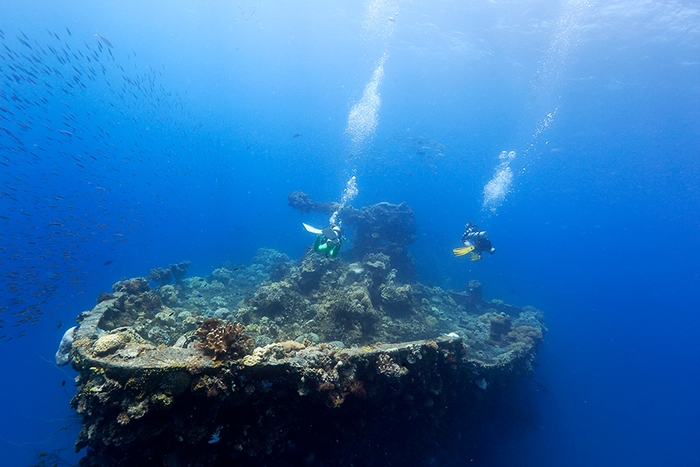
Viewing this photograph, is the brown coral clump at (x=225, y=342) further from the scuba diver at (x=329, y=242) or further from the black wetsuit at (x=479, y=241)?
the black wetsuit at (x=479, y=241)

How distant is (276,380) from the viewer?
4.75 meters

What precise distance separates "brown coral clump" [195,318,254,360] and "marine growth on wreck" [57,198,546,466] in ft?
0.07

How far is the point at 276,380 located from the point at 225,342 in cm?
111

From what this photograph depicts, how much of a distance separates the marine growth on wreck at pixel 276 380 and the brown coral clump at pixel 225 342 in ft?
0.07

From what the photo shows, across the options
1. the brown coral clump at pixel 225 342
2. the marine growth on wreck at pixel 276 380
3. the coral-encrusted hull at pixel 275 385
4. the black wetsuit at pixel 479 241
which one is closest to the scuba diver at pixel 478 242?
the black wetsuit at pixel 479 241

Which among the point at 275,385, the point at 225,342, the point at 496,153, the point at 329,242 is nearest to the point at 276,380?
the point at 275,385

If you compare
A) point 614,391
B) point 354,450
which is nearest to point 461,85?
point 614,391

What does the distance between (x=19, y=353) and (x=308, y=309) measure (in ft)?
197

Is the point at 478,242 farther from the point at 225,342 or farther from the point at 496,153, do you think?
the point at 496,153

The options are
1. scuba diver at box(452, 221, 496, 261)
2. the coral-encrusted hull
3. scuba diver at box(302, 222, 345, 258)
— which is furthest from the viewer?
scuba diver at box(452, 221, 496, 261)

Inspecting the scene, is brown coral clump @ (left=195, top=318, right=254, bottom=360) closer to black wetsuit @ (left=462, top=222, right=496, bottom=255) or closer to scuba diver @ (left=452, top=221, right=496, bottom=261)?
scuba diver @ (left=452, top=221, right=496, bottom=261)

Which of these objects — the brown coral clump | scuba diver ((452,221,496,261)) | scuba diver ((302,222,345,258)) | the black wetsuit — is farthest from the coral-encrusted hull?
the black wetsuit

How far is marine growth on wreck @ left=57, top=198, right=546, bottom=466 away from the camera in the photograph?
13.5 feet

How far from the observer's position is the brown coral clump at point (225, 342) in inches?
175
